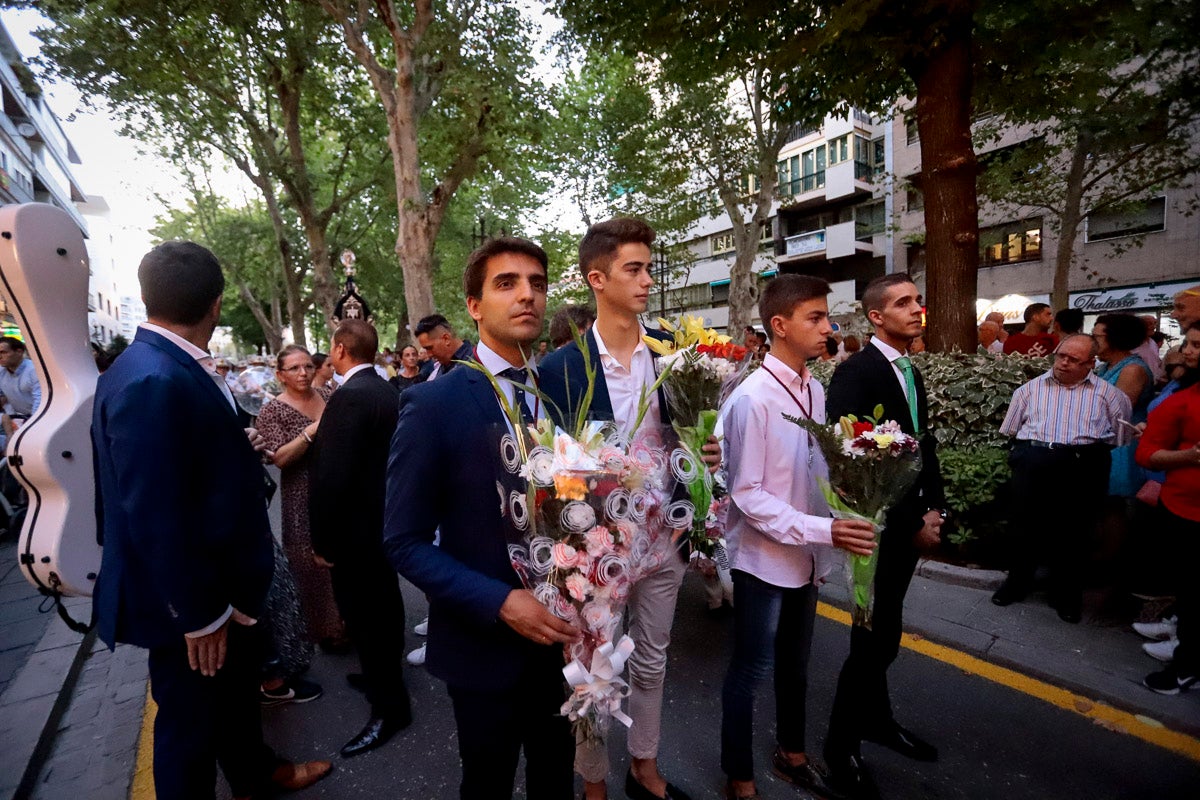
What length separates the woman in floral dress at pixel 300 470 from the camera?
390 cm

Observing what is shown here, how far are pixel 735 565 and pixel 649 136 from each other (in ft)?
66.6

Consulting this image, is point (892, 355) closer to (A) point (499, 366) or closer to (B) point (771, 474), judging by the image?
(B) point (771, 474)

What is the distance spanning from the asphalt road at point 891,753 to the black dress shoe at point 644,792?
0.08m

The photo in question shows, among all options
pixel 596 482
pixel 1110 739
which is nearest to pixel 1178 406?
pixel 1110 739

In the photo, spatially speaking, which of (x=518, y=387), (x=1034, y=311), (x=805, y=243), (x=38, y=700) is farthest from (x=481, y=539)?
(x=805, y=243)

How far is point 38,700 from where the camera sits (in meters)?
3.48

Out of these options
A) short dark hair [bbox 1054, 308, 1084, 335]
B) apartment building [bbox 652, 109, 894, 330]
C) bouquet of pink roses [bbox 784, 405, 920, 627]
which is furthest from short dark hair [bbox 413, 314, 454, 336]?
apartment building [bbox 652, 109, 894, 330]

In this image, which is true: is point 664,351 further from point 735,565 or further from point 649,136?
point 649,136

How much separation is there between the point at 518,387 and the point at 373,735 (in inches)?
92.9

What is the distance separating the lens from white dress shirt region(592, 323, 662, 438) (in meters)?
2.70

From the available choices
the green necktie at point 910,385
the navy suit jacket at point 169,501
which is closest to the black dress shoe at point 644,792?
the navy suit jacket at point 169,501

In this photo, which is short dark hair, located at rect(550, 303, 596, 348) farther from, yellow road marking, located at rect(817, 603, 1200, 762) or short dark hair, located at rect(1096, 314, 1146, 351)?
short dark hair, located at rect(1096, 314, 1146, 351)

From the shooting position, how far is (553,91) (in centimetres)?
1234

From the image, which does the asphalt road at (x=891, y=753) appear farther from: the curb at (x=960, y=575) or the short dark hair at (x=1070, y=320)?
the short dark hair at (x=1070, y=320)
